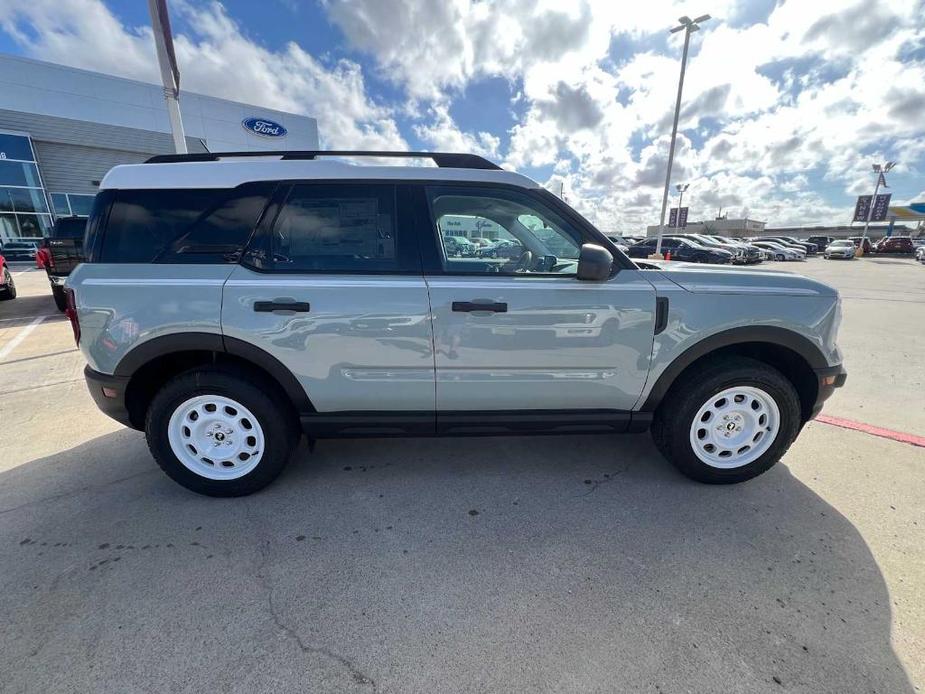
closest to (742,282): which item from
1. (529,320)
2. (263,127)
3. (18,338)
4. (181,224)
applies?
(529,320)

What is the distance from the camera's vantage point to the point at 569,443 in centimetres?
336

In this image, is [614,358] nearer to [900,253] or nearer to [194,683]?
[194,683]

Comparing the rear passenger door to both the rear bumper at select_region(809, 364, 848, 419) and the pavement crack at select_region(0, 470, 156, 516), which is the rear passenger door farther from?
the rear bumper at select_region(809, 364, 848, 419)

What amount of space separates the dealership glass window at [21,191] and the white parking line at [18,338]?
18.3 metres

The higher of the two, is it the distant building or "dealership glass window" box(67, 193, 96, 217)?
"dealership glass window" box(67, 193, 96, 217)

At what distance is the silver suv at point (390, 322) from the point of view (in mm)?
2412

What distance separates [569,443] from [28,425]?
15.1 ft

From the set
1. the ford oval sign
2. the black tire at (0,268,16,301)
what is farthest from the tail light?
the ford oval sign

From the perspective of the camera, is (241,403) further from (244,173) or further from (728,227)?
(728,227)

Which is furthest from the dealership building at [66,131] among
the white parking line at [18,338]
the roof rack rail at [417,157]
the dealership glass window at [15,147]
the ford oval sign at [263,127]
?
the roof rack rail at [417,157]

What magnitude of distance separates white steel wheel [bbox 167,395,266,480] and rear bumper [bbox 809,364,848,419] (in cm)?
357

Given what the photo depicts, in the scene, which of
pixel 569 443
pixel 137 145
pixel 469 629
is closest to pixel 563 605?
pixel 469 629

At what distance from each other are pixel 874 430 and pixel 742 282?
2196mm

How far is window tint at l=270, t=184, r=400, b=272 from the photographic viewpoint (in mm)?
2479
